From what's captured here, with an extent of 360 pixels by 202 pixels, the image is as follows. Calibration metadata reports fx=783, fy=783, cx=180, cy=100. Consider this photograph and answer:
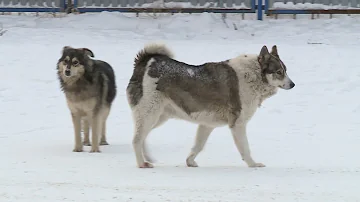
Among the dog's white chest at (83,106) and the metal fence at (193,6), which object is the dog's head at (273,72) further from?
the metal fence at (193,6)

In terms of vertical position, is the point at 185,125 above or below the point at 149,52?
below

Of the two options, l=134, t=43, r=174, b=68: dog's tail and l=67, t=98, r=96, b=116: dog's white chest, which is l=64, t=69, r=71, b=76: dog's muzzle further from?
l=134, t=43, r=174, b=68: dog's tail

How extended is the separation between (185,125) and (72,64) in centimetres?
282

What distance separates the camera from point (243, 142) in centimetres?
907

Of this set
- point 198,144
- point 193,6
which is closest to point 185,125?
point 198,144

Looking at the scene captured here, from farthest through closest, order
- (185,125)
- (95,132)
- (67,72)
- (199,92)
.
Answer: (185,125), (95,132), (67,72), (199,92)

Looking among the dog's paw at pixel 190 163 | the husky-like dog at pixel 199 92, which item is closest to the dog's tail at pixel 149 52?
the husky-like dog at pixel 199 92

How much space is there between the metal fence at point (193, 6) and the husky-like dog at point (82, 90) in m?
9.32

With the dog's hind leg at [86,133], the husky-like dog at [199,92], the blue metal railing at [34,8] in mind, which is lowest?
the dog's hind leg at [86,133]

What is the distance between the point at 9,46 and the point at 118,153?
7892 millimetres

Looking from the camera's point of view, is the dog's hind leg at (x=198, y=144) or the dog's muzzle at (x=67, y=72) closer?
the dog's hind leg at (x=198, y=144)

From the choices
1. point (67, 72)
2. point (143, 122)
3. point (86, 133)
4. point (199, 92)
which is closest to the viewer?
point (143, 122)

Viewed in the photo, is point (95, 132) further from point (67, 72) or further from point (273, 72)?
point (273, 72)

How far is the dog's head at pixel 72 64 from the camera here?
10438 millimetres
